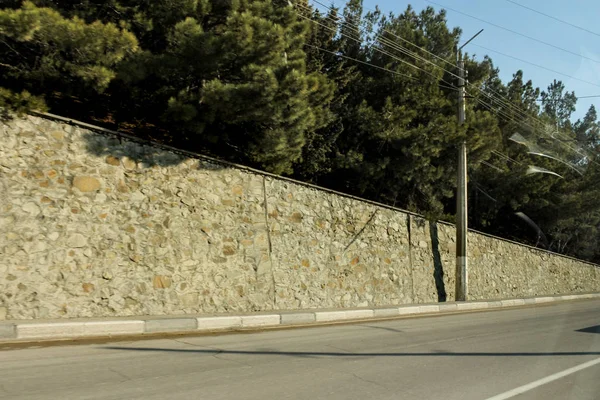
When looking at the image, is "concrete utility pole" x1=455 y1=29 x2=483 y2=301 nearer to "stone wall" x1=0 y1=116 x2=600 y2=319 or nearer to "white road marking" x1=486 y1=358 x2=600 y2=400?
"stone wall" x1=0 y1=116 x2=600 y2=319

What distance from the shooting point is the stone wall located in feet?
30.2

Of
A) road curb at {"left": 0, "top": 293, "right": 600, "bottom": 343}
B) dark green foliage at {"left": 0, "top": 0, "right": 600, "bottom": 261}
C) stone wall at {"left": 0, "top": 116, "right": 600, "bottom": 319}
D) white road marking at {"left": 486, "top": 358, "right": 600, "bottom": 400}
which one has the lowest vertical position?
white road marking at {"left": 486, "top": 358, "right": 600, "bottom": 400}

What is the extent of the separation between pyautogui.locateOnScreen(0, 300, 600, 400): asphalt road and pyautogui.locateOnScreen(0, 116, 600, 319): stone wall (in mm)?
2171

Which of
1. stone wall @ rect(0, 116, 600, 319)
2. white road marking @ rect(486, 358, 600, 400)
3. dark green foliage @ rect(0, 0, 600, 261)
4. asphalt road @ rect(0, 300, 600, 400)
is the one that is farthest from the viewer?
dark green foliage @ rect(0, 0, 600, 261)

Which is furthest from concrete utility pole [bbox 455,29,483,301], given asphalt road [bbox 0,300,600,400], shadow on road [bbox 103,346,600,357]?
shadow on road [bbox 103,346,600,357]

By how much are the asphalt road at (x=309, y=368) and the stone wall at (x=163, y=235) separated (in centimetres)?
217

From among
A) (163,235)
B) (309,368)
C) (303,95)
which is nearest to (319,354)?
(309,368)

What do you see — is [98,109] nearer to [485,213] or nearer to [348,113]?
A: [348,113]

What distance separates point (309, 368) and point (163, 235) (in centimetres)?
543

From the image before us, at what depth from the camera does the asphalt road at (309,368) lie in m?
5.53

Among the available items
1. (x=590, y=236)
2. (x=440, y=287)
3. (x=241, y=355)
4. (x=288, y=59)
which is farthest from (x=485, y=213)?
(x=241, y=355)

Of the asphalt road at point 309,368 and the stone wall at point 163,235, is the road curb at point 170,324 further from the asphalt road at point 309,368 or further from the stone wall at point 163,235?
the stone wall at point 163,235

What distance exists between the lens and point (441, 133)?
60.4 feet

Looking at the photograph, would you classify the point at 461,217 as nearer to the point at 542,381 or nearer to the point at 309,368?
the point at 542,381
